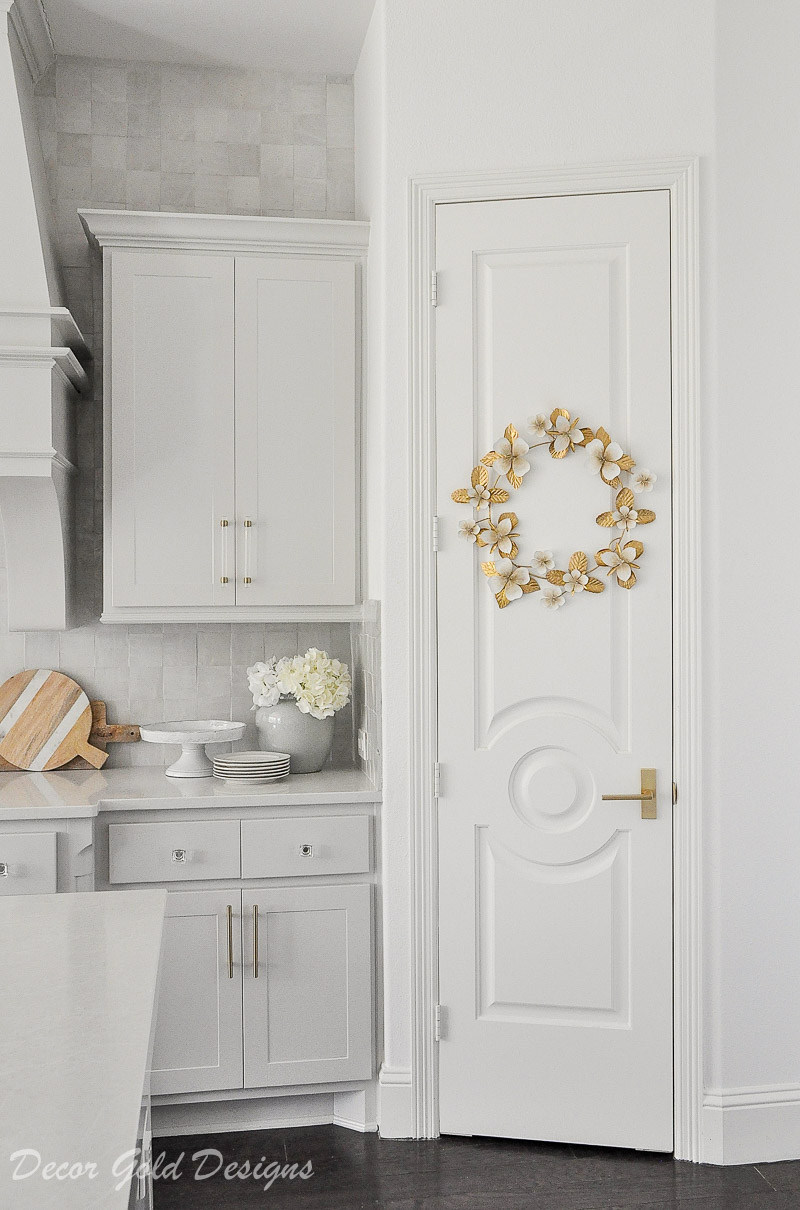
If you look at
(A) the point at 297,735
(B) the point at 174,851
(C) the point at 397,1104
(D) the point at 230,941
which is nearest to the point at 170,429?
(A) the point at 297,735

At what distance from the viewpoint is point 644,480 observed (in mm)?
2594

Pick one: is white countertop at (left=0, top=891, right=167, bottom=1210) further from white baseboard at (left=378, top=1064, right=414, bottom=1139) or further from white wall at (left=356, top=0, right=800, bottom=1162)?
white wall at (left=356, top=0, right=800, bottom=1162)

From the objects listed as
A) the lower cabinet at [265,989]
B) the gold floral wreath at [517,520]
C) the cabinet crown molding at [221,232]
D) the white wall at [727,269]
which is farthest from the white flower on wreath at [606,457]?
the lower cabinet at [265,989]

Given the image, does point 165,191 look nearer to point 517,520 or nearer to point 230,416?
point 230,416

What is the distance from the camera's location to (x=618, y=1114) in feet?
8.57

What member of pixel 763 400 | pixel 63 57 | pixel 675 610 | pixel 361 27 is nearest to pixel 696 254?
pixel 763 400

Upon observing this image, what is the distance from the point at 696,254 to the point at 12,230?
181cm

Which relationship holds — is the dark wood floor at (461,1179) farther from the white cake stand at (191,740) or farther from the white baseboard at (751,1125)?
the white cake stand at (191,740)

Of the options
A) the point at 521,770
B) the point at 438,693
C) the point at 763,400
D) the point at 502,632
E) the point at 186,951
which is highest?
the point at 763,400

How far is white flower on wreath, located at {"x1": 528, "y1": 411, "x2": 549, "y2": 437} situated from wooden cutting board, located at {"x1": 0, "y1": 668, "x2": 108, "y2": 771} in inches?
64.4

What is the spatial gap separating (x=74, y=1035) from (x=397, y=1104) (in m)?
1.74

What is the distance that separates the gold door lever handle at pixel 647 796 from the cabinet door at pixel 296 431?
0.97 m

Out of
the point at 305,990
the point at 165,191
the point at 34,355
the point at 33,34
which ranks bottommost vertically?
the point at 305,990

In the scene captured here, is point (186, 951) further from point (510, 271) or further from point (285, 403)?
point (510, 271)
